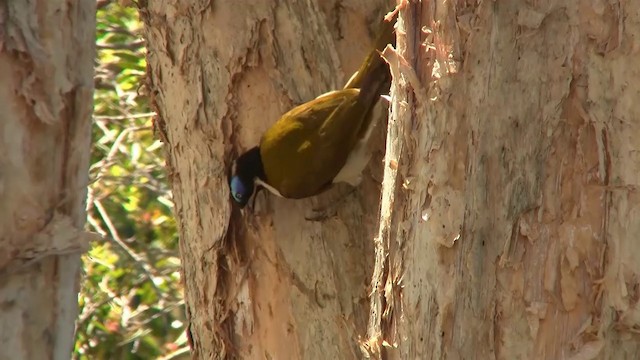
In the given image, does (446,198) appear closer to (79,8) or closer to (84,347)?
(79,8)

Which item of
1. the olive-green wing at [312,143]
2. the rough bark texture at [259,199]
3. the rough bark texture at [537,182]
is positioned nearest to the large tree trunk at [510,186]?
the rough bark texture at [537,182]

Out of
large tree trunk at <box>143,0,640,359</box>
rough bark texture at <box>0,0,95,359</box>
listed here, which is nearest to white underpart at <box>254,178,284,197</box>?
large tree trunk at <box>143,0,640,359</box>

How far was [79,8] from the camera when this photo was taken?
6.13 feet

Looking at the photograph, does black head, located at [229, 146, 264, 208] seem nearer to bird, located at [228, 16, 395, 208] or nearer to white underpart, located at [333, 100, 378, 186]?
bird, located at [228, 16, 395, 208]

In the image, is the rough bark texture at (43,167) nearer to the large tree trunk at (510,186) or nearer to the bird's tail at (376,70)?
the large tree trunk at (510,186)

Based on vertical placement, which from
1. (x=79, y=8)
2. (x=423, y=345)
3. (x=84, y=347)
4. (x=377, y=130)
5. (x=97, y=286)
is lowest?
(x=84, y=347)

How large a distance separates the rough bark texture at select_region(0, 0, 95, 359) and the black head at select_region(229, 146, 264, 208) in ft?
3.93

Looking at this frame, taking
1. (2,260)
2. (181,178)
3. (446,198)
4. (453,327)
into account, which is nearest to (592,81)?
(446,198)

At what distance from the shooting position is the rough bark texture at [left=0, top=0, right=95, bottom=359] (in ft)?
5.85

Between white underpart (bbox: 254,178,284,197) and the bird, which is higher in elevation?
the bird

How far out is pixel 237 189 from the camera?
3.18m

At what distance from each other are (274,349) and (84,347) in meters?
2.61

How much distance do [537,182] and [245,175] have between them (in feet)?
4.06

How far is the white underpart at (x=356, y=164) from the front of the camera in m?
3.27
